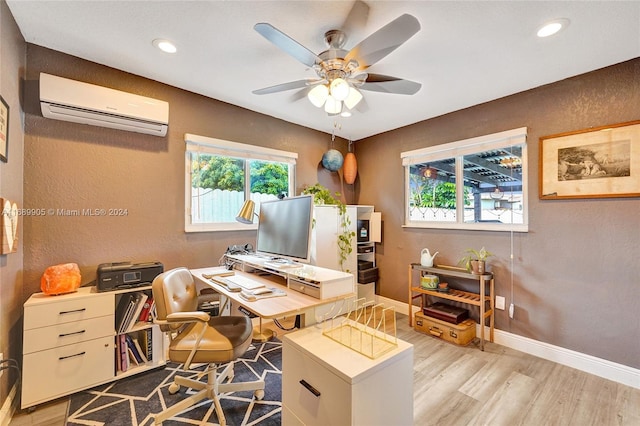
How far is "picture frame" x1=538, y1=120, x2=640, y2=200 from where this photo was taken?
2.10 meters

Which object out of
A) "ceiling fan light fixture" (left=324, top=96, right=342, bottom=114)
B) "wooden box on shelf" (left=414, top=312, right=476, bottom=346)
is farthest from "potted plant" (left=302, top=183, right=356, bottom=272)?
"ceiling fan light fixture" (left=324, top=96, right=342, bottom=114)

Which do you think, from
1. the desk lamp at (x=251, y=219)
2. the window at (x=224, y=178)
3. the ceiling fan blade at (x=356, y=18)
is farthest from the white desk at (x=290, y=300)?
the ceiling fan blade at (x=356, y=18)

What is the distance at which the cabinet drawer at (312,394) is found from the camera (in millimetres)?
1149

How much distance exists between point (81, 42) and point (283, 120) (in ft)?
6.36

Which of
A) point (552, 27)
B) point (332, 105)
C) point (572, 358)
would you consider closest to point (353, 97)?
point (332, 105)

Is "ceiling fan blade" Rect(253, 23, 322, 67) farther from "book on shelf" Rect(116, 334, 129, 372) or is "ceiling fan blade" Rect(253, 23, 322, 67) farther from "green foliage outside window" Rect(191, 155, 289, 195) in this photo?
"book on shelf" Rect(116, 334, 129, 372)

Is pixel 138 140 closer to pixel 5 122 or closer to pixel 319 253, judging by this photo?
pixel 5 122

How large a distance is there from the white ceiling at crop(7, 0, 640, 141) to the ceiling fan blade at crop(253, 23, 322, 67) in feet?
0.84

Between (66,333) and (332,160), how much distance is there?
10.1 ft

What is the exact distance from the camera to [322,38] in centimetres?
187

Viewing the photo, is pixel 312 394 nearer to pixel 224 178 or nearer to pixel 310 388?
pixel 310 388

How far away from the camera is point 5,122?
165 cm

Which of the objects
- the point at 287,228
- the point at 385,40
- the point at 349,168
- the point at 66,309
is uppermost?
the point at 385,40

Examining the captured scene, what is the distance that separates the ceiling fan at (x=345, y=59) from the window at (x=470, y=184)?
1.43 m
